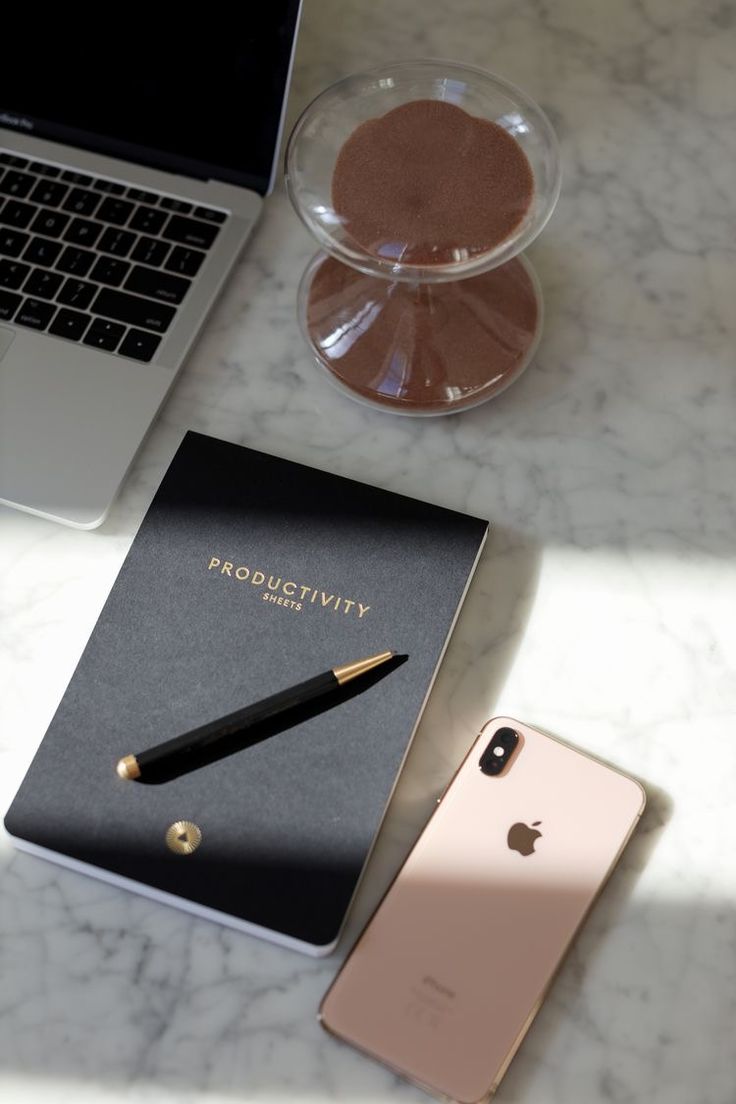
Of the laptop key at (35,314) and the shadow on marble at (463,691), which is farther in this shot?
the laptop key at (35,314)

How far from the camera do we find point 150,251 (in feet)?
2.62

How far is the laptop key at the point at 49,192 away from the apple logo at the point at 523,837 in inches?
21.3

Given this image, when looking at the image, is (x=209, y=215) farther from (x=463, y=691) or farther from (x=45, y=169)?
(x=463, y=691)

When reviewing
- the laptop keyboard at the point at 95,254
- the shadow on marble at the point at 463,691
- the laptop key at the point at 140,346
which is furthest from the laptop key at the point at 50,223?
the shadow on marble at the point at 463,691

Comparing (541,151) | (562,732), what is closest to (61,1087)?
(562,732)

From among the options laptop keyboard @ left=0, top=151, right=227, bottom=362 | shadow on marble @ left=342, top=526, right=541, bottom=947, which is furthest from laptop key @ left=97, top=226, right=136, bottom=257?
shadow on marble @ left=342, top=526, right=541, bottom=947

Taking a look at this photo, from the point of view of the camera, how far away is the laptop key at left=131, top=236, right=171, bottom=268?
0.80 metres

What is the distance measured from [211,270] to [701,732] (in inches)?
17.7

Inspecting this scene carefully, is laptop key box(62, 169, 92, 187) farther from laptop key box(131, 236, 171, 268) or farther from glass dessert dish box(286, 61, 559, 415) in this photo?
glass dessert dish box(286, 61, 559, 415)

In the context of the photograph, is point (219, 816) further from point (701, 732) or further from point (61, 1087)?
point (701, 732)

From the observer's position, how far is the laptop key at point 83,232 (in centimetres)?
81

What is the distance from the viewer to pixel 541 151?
716mm

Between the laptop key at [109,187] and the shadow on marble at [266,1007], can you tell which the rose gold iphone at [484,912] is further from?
the laptop key at [109,187]

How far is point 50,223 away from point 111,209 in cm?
4
